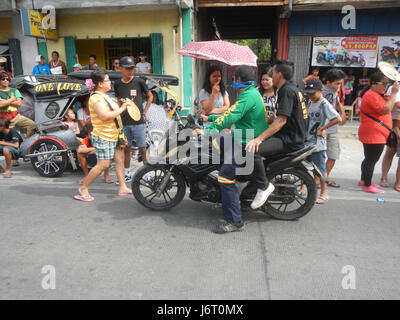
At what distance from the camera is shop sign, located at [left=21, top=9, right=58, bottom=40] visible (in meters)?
9.56

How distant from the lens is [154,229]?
3895mm

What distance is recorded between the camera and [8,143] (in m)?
6.08

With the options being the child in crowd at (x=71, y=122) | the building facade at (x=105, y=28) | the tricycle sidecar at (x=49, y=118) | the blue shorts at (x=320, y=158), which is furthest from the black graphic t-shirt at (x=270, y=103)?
the building facade at (x=105, y=28)

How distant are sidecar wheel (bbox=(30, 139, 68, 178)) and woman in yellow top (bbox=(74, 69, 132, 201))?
1.29 metres

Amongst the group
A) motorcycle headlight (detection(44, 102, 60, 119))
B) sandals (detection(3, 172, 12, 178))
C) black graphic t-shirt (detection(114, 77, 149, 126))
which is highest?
black graphic t-shirt (detection(114, 77, 149, 126))

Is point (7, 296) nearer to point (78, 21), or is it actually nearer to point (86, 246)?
point (86, 246)

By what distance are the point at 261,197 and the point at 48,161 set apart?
154 inches

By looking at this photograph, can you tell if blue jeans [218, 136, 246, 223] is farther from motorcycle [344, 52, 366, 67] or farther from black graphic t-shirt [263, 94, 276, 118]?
motorcycle [344, 52, 366, 67]

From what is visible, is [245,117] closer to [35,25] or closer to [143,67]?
[143,67]

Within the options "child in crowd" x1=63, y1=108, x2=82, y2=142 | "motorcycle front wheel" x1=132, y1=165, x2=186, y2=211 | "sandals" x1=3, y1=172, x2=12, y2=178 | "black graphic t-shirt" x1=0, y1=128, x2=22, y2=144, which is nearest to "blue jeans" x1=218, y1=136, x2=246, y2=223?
"motorcycle front wheel" x1=132, y1=165, x2=186, y2=211

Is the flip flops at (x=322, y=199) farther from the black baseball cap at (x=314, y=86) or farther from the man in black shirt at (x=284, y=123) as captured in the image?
the black baseball cap at (x=314, y=86)

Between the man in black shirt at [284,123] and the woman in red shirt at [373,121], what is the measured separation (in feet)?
5.73
